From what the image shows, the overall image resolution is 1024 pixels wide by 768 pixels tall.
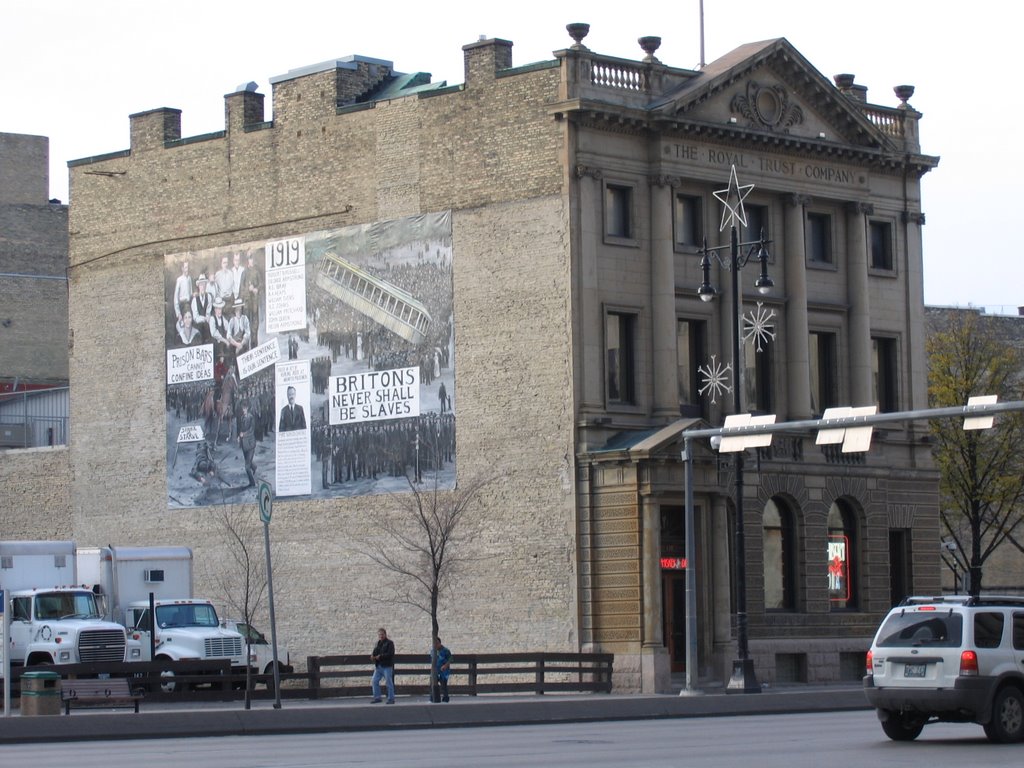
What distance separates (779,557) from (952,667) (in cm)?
2759

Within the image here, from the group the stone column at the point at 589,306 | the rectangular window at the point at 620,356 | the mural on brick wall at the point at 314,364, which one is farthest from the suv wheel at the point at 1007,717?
the mural on brick wall at the point at 314,364

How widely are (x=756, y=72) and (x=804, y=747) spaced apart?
31038 millimetres

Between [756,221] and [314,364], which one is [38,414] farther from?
[756,221]

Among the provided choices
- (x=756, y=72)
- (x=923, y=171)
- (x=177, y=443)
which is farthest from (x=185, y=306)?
(x=923, y=171)

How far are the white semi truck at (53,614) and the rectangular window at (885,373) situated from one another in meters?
22.6

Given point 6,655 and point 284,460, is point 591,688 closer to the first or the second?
point 284,460

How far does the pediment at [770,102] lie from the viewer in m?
52.6

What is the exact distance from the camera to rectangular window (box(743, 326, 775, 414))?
54312 millimetres

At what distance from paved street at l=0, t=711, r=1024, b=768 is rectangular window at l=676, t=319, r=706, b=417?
62.0ft

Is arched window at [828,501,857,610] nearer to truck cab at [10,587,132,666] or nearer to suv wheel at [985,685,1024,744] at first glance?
truck cab at [10,587,132,666]

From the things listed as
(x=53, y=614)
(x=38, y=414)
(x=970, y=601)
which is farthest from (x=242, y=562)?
(x=970, y=601)

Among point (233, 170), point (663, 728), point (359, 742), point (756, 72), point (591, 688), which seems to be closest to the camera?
point (359, 742)

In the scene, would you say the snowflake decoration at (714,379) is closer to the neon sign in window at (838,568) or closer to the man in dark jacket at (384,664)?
the neon sign in window at (838,568)

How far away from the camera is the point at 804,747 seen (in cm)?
2644
